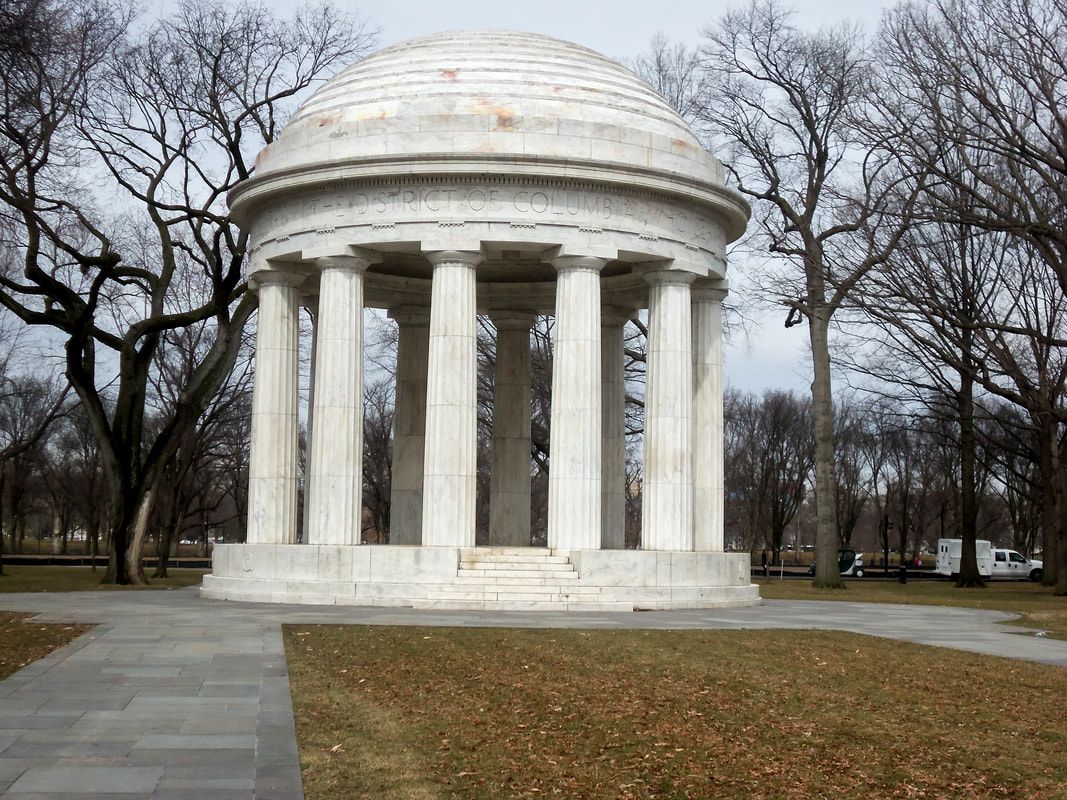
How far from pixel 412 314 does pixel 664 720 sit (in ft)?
115

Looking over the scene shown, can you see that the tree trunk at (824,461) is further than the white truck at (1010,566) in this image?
No

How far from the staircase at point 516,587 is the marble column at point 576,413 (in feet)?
3.83

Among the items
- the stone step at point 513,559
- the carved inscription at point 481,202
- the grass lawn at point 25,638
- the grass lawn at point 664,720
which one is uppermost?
the carved inscription at point 481,202

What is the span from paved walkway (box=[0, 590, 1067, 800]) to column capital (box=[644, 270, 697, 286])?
35.6 ft

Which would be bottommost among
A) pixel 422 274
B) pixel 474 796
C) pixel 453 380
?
pixel 474 796

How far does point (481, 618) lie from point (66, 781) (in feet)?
68.0

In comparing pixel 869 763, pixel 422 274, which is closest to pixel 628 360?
pixel 422 274

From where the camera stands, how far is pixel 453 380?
3984 cm

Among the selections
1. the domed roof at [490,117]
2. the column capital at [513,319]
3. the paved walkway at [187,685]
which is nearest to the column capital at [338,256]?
the domed roof at [490,117]

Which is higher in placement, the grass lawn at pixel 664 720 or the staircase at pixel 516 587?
the staircase at pixel 516 587

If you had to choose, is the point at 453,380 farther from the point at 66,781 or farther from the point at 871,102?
the point at 66,781

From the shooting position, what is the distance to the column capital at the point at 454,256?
40.0m

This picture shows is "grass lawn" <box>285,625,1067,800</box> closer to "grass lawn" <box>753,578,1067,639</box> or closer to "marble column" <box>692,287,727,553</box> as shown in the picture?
"grass lawn" <box>753,578,1067,639</box>

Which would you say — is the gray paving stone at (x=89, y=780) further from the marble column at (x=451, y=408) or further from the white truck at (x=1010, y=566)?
the white truck at (x=1010, y=566)
